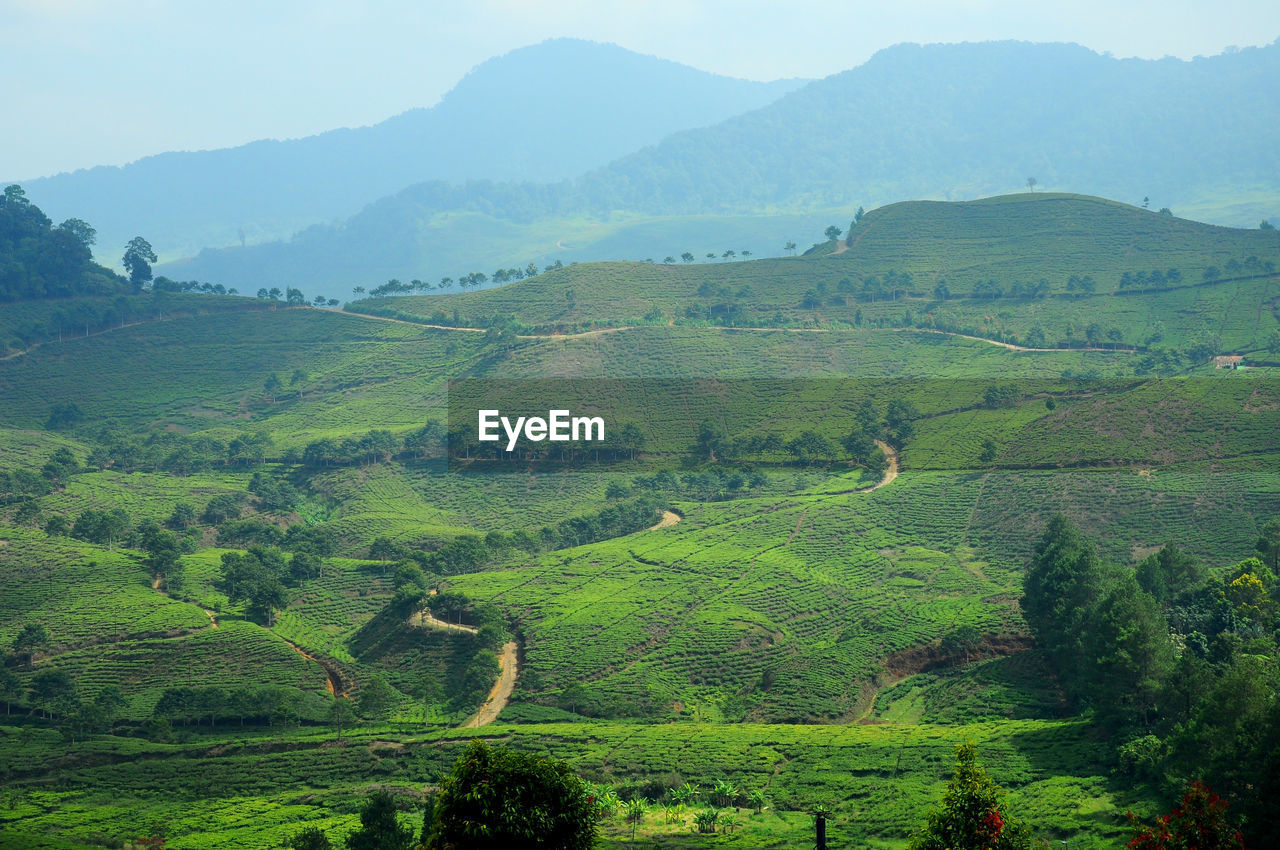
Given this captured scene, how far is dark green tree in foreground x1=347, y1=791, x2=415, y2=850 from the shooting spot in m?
38.6

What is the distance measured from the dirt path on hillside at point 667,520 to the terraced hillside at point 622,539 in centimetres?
38

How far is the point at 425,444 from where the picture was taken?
111688 millimetres

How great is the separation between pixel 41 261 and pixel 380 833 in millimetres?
137194

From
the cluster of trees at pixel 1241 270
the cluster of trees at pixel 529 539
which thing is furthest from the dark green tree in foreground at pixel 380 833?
the cluster of trees at pixel 1241 270

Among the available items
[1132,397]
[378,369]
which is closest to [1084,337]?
[1132,397]

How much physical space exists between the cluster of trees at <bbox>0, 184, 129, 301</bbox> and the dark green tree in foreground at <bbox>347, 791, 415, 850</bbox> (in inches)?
5157

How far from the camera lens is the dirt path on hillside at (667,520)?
297 ft

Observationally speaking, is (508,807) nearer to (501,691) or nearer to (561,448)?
(501,691)

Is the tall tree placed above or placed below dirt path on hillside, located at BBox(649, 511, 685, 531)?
above

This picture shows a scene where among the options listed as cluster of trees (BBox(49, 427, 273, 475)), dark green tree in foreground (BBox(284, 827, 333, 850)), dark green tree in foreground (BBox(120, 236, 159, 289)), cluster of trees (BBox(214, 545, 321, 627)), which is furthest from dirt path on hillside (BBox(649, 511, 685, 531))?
dark green tree in foreground (BBox(120, 236, 159, 289))

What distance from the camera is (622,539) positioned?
286 feet

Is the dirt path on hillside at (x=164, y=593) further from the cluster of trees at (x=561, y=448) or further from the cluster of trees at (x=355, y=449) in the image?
the cluster of trees at (x=561, y=448)

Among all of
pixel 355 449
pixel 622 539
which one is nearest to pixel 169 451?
pixel 355 449

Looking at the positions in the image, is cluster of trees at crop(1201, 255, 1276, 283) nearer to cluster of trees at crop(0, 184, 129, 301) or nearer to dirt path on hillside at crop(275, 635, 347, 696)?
dirt path on hillside at crop(275, 635, 347, 696)
